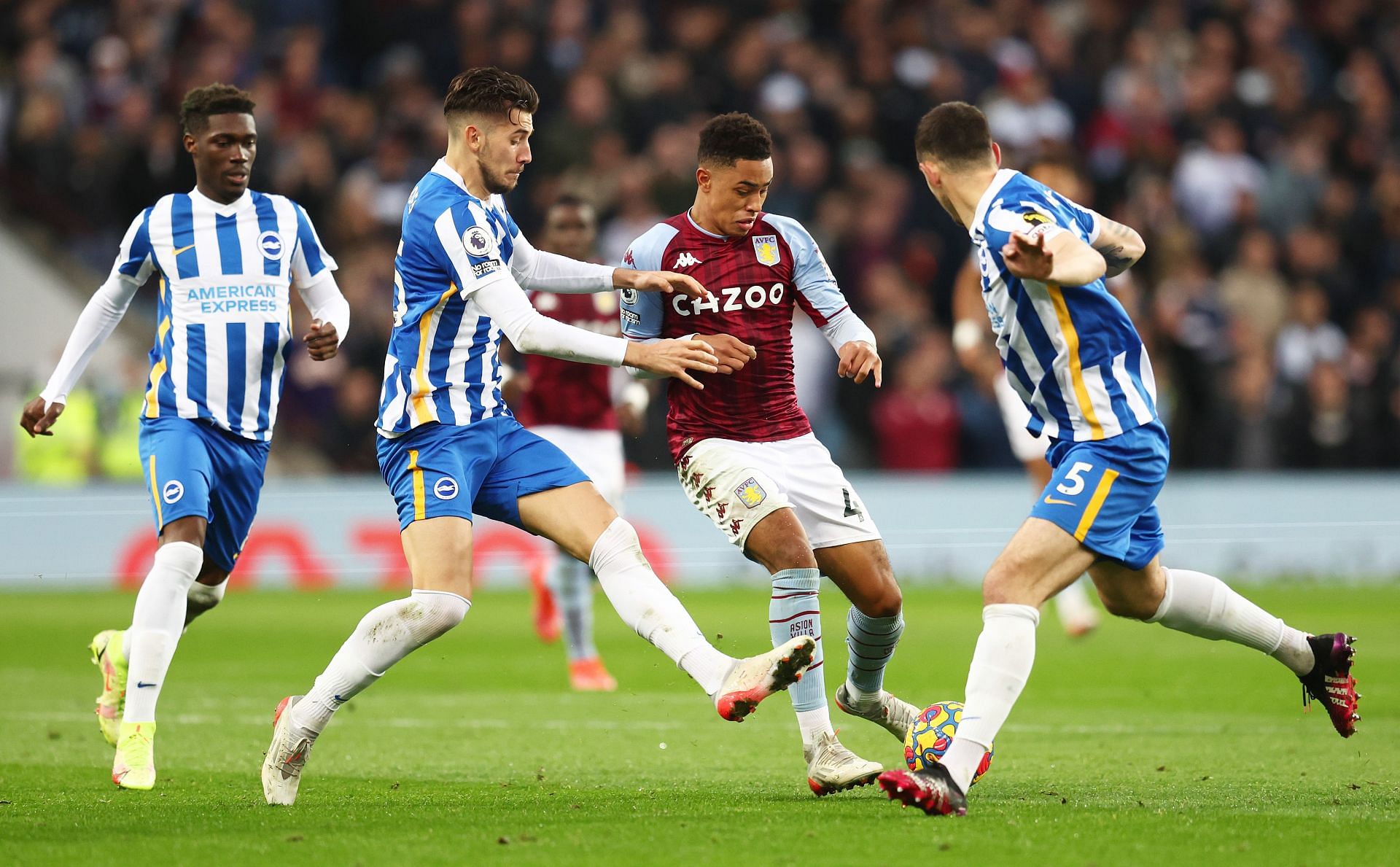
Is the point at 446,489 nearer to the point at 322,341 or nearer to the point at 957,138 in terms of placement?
the point at 322,341

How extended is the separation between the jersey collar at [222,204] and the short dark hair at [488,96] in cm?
120

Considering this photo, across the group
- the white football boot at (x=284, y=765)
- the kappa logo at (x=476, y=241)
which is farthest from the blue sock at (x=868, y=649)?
the white football boot at (x=284, y=765)

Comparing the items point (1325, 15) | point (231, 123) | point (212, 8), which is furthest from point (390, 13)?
point (231, 123)

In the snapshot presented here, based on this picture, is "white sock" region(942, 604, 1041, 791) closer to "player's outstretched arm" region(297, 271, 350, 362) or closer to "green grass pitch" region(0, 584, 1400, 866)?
"green grass pitch" region(0, 584, 1400, 866)

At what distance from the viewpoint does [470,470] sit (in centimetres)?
612

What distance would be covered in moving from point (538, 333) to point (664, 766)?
77.3 inches

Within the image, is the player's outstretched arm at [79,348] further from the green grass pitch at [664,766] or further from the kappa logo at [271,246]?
the green grass pitch at [664,766]

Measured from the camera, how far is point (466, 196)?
6.12m

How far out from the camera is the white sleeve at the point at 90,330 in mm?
6824

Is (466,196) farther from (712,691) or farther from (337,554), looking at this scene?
(337,554)

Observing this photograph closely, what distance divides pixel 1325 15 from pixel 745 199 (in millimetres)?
16572

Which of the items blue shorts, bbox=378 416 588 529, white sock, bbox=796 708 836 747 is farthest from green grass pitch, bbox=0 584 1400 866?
blue shorts, bbox=378 416 588 529

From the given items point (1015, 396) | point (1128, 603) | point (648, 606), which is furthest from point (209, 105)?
point (1015, 396)

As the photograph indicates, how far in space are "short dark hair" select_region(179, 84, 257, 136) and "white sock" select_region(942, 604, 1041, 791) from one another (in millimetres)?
3516
